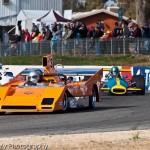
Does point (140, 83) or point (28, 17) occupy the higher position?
point (28, 17)

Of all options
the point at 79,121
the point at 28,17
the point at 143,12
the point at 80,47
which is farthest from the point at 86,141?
the point at 28,17

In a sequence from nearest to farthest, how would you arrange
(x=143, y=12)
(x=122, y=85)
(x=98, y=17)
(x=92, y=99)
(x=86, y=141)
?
(x=86, y=141), (x=92, y=99), (x=122, y=85), (x=143, y=12), (x=98, y=17)

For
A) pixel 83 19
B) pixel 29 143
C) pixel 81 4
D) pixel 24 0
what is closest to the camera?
pixel 29 143

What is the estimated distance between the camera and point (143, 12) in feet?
125

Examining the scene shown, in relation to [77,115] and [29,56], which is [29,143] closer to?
[77,115]

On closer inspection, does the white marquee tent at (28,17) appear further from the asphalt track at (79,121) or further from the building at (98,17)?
the asphalt track at (79,121)

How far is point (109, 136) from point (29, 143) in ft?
5.22

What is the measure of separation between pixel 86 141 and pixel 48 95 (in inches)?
199

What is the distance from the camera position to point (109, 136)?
12.3 metres

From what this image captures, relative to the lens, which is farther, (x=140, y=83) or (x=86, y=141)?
(x=140, y=83)

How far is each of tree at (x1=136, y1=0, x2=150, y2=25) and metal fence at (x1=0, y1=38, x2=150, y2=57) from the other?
→ 5.95 m

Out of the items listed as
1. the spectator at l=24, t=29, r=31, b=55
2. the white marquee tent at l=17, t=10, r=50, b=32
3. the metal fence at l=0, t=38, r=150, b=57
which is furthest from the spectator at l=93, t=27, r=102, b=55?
the white marquee tent at l=17, t=10, r=50, b=32

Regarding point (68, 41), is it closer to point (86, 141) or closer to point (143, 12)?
point (143, 12)

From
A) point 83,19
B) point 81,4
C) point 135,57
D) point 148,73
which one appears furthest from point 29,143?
point 81,4
